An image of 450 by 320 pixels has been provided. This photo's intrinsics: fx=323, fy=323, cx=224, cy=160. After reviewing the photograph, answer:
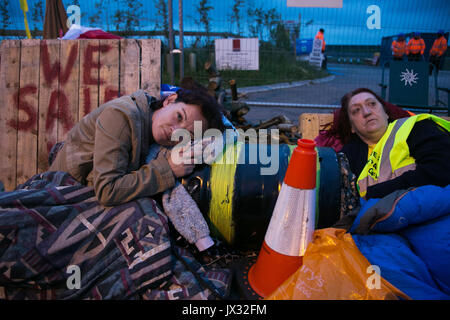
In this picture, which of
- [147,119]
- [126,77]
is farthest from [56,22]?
[147,119]

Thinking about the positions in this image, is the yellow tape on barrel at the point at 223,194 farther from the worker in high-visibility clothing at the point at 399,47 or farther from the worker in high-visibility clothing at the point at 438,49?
the worker in high-visibility clothing at the point at 438,49

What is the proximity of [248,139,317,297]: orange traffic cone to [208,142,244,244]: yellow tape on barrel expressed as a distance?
41 cm

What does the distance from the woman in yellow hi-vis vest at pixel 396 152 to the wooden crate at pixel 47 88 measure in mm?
2204

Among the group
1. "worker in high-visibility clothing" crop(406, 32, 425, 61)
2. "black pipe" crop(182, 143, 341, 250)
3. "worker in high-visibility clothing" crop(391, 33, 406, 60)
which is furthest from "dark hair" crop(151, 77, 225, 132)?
"worker in high-visibility clothing" crop(406, 32, 425, 61)

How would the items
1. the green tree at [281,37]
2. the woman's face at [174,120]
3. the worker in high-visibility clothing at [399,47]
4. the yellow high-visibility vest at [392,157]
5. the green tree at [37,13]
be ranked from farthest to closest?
the worker in high-visibility clothing at [399,47]
the green tree at [281,37]
the green tree at [37,13]
the yellow high-visibility vest at [392,157]
the woman's face at [174,120]

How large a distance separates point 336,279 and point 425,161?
132cm

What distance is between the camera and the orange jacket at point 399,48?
29.6 feet

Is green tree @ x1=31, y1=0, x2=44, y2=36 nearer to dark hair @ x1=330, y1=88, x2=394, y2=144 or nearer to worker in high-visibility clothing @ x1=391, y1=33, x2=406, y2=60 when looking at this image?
dark hair @ x1=330, y1=88, x2=394, y2=144

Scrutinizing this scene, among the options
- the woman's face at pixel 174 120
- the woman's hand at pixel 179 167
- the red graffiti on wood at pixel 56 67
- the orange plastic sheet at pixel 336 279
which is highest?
the red graffiti on wood at pixel 56 67

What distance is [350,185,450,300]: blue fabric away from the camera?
5.25 ft

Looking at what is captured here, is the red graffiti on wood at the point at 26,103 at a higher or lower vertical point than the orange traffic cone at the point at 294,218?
higher

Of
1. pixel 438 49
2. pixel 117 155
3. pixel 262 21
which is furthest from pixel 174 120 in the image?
pixel 438 49

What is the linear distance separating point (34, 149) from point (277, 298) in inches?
113

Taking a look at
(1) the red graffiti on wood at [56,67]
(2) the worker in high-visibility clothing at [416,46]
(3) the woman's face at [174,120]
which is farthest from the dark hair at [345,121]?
(2) the worker in high-visibility clothing at [416,46]
